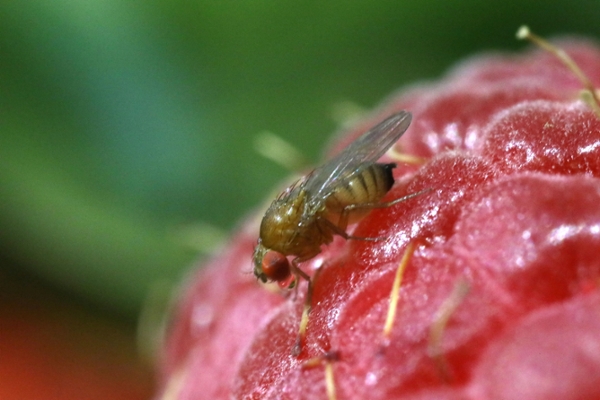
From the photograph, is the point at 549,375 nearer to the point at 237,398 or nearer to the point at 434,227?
the point at 434,227

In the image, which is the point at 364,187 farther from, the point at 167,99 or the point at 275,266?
the point at 167,99

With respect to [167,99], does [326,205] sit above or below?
below

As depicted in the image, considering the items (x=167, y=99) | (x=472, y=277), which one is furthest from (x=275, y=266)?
(x=167, y=99)

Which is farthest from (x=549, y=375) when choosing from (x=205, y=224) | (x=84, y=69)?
(x=84, y=69)

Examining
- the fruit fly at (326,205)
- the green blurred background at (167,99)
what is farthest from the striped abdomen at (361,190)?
the green blurred background at (167,99)

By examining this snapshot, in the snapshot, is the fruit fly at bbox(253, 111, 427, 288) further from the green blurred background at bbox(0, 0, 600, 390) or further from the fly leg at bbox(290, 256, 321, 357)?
the green blurred background at bbox(0, 0, 600, 390)
